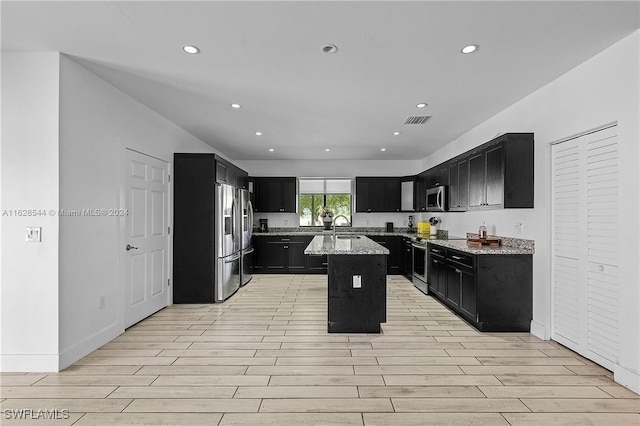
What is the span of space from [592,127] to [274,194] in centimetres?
616

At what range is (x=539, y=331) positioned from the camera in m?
3.73

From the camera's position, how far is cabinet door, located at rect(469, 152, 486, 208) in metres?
4.50

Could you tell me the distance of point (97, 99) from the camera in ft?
11.4

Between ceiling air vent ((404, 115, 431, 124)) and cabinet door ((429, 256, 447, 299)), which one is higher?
ceiling air vent ((404, 115, 431, 124))

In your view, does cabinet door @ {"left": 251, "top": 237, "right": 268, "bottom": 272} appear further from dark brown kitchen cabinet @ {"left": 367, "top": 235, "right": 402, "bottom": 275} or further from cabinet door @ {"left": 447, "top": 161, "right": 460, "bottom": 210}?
cabinet door @ {"left": 447, "top": 161, "right": 460, "bottom": 210}

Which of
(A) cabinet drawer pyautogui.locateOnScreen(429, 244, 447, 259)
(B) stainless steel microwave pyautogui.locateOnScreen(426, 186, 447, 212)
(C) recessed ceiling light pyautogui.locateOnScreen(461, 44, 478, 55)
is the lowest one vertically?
(A) cabinet drawer pyautogui.locateOnScreen(429, 244, 447, 259)

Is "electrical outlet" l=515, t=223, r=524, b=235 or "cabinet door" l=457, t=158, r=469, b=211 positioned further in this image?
"cabinet door" l=457, t=158, r=469, b=211

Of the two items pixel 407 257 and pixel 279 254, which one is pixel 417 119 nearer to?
pixel 407 257

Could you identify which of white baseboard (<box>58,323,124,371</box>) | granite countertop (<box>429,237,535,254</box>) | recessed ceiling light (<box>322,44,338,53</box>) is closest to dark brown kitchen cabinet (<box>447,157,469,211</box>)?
granite countertop (<box>429,237,535,254</box>)

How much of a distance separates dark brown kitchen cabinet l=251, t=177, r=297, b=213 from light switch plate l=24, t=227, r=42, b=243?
524cm

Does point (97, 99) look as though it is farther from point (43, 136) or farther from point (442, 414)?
point (442, 414)

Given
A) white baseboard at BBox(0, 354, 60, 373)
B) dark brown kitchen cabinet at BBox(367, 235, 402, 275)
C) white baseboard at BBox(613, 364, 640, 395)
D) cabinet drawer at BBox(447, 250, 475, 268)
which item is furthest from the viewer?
dark brown kitchen cabinet at BBox(367, 235, 402, 275)

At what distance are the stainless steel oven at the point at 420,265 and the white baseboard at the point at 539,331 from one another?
6.53 feet

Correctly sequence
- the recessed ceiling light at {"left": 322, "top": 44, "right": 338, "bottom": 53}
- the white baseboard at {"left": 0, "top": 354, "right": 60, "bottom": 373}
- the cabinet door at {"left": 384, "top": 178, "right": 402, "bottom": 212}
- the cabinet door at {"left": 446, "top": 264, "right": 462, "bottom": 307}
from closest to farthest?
the recessed ceiling light at {"left": 322, "top": 44, "right": 338, "bottom": 53}
the white baseboard at {"left": 0, "top": 354, "right": 60, "bottom": 373}
the cabinet door at {"left": 446, "top": 264, "right": 462, "bottom": 307}
the cabinet door at {"left": 384, "top": 178, "right": 402, "bottom": 212}
